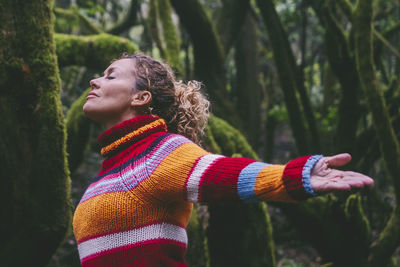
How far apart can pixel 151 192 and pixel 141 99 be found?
1.83 feet

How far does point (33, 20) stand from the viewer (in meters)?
2.48

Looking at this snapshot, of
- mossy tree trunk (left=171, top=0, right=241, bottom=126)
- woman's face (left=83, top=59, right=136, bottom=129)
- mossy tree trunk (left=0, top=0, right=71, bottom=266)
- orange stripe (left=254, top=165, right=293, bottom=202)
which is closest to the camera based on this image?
orange stripe (left=254, top=165, right=293, bottom=202)

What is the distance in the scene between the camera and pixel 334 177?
1.18 m

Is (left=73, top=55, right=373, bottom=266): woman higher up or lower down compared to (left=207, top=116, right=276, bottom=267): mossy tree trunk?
higher up

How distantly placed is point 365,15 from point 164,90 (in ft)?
10.2

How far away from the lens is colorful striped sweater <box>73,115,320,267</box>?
1.39 meters

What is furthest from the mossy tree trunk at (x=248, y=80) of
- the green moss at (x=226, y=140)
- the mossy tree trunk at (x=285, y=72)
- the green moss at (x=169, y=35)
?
the green moss at (x=226, y=140)

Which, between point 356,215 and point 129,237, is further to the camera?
point 356,215

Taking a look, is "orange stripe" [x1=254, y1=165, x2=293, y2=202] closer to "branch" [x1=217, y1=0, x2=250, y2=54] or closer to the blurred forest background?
the blurred forest background

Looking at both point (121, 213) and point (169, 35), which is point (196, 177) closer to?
Answer: point (121, 213)

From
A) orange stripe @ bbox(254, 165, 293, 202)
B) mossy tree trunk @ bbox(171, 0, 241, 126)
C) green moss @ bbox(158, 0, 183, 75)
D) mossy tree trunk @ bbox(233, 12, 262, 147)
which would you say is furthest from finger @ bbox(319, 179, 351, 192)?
mossy tree trunk @ bbox(233, 12, 262, 147)

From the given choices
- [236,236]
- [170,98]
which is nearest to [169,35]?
[236,236]

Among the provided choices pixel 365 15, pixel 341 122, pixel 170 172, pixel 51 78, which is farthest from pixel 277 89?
pixel 170 172

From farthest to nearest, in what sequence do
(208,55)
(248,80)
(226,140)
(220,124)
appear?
(248,80), (208,55), (220,124), (226,140)
